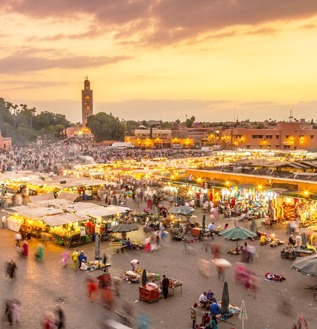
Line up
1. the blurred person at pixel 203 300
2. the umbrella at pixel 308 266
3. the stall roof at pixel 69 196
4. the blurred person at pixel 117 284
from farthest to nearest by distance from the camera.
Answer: the stall roof at pixel 69 196 < the blurred person at pixel 117 284 < the umbrella at pixel 308 266 < the blurred person at pixel 203 300

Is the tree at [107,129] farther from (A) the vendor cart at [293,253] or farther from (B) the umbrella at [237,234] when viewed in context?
(A) the vendor cart at [293,253]

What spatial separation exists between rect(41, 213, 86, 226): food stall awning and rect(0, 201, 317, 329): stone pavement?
3.33 ft

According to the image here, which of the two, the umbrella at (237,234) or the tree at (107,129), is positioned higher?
the tree at (107,129)

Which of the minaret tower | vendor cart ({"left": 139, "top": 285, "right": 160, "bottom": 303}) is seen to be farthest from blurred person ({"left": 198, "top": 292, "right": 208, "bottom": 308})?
the minaret tower

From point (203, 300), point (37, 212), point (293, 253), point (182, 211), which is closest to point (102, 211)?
point (37, 212)

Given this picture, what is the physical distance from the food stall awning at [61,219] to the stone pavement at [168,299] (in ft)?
3.33

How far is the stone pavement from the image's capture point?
10992 millimetres

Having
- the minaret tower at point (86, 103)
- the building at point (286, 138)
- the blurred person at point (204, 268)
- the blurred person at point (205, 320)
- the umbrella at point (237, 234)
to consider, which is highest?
the minaret tower at point (86, 103)

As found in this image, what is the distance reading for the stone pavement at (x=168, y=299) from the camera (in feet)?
36.1

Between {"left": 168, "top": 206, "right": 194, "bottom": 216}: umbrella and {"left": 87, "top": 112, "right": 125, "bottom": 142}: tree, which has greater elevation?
{"left": 87, "top": 112, "right": 125, "bottom": 142}: tree

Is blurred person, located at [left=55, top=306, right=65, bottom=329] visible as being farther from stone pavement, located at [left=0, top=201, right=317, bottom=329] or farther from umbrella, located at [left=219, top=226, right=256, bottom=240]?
umbrella, located at [left=219, top=226, right=256, bottom=240]

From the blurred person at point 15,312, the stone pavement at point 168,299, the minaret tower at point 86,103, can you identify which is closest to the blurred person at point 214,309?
the stone pavement at point 168,299

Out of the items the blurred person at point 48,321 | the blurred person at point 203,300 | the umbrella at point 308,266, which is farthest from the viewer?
the umbrella at point 308,266

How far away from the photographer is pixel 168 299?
485 inches
